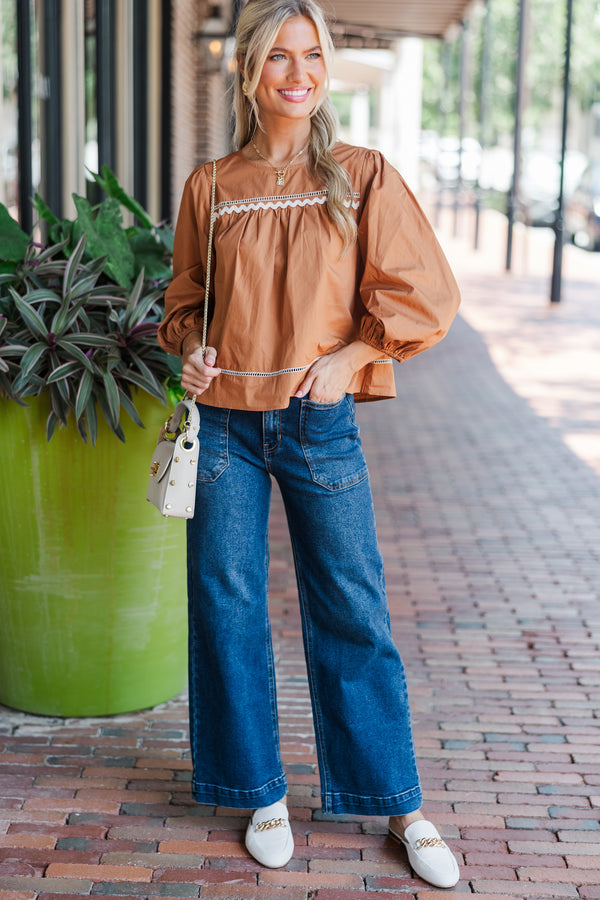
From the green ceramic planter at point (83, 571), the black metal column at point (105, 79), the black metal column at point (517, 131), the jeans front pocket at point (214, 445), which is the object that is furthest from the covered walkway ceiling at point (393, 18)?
the jeans front pocket at point (214, 445)

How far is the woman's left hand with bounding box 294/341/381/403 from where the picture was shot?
215 centimetres

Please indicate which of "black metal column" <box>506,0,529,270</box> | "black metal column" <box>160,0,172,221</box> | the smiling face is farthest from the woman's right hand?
"black metal column" <box>506,0,529,270</box>

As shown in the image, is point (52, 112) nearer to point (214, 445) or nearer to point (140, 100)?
point (140, 100)

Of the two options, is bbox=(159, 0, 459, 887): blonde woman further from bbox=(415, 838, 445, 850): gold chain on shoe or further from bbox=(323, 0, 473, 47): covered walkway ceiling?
bbox=(323, 0, 473, 47): covered walkway ceiling

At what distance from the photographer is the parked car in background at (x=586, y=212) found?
2069 centimetres

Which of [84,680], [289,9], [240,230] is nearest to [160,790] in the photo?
[84,680]

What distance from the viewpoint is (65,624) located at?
9.80 feet

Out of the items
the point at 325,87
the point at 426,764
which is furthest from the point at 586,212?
the point at 325,87

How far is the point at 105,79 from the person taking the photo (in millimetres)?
6500

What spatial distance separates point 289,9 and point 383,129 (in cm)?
3528

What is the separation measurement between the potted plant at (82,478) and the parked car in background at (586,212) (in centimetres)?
1847

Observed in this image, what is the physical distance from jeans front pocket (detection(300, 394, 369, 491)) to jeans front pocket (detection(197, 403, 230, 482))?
17cm

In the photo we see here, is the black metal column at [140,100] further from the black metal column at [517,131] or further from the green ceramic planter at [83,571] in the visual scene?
the black metal column at [517,131]

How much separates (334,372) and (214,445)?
0.31m
